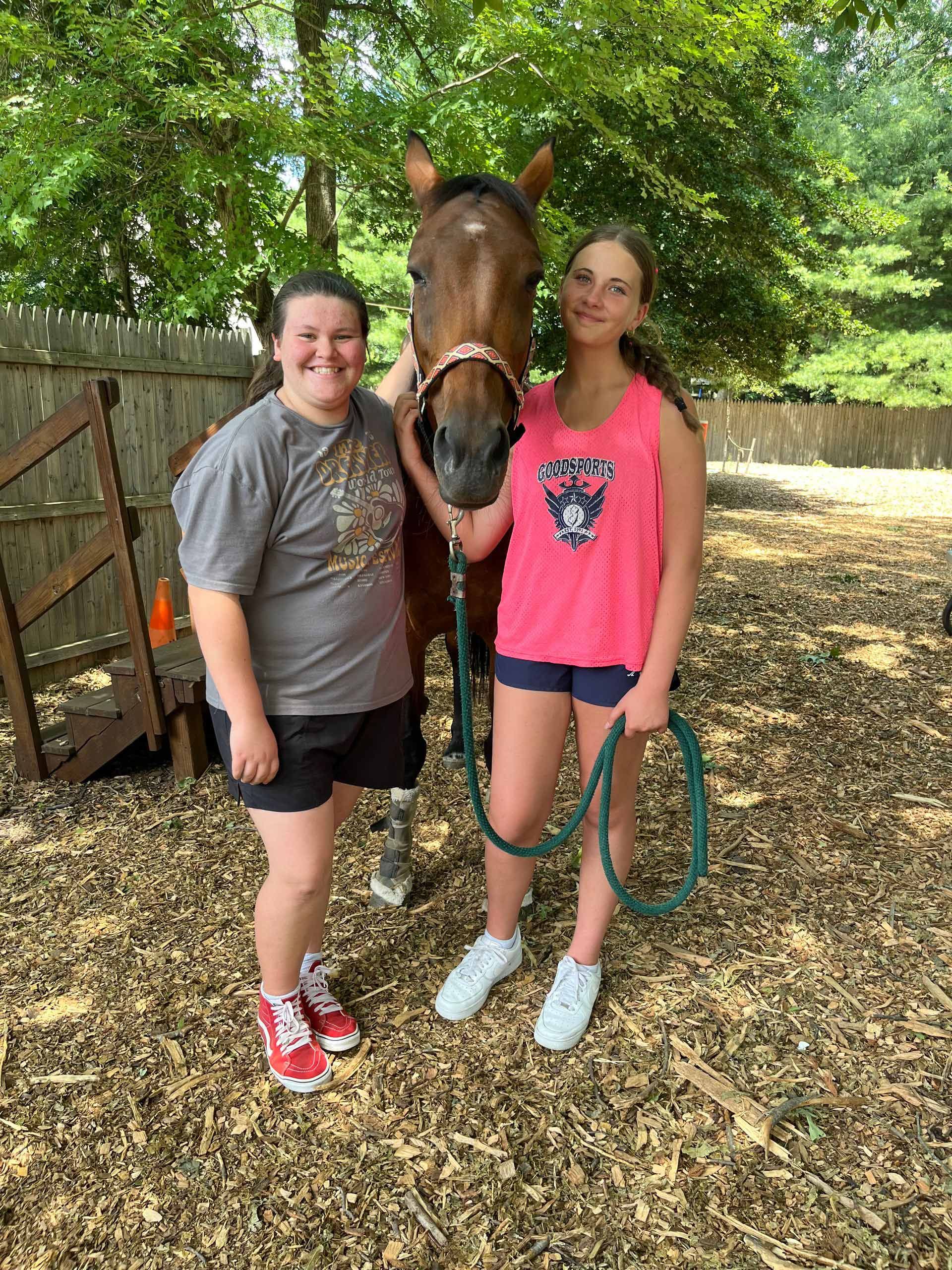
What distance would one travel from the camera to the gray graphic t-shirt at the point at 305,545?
167 cm

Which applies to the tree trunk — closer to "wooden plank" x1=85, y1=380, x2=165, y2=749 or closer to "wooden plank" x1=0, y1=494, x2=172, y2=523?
"wooden plank" x1=0, y1=494, x2=172, y2=523

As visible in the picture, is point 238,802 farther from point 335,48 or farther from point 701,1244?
point 335,48

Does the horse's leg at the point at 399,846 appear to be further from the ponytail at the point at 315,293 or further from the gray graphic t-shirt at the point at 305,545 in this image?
the ponytail at the point at 315,293

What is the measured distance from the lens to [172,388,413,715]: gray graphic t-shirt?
167 centimetres

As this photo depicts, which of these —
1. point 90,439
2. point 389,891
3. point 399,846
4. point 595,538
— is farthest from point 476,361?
point 90,439

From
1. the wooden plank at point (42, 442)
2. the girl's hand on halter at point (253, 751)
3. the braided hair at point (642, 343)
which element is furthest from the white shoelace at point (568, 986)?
the wooden plank at point (42, 442)

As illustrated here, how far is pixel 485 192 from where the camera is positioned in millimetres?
1980

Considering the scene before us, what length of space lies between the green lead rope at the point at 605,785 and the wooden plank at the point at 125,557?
→ 204cm

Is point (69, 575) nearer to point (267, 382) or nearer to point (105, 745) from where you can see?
point (105, 745)

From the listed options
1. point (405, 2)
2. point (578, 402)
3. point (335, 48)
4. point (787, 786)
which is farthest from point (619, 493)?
point (405, 2)

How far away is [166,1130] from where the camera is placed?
1953 millimetres

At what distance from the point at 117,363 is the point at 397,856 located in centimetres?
414

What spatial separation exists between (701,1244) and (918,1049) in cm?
91

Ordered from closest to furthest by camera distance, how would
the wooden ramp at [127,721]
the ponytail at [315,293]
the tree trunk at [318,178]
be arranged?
1. the ponytail at [315,293]
2. the wooden ramp at [127,721]
3. the tree trunk at [318,178]
